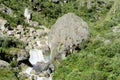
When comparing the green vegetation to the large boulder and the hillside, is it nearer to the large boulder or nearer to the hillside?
the hillside

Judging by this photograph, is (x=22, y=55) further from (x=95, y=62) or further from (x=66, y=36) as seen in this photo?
(x=95, y=62)

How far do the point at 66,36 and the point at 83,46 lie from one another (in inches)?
213

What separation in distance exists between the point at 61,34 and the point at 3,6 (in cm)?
4272

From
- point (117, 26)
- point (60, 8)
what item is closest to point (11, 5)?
point (60, 8)

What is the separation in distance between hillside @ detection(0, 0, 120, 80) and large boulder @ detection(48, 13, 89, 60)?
2041 mm

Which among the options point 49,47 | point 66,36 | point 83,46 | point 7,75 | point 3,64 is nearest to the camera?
point 7,75

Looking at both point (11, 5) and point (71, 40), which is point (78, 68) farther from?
point (11, 5)

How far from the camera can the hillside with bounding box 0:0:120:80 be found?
255ft

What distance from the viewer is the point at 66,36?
9031cm

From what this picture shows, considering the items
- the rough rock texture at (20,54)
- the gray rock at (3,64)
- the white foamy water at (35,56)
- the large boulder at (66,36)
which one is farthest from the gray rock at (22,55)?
the large boulder at (66,36)

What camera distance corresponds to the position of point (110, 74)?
75625mm

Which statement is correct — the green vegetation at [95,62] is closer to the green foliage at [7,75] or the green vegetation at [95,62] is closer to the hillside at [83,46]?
the hillside at [83,46]

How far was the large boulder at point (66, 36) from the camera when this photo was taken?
87250 millimetres

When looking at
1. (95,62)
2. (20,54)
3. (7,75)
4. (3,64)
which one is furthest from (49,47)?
(7,75)
